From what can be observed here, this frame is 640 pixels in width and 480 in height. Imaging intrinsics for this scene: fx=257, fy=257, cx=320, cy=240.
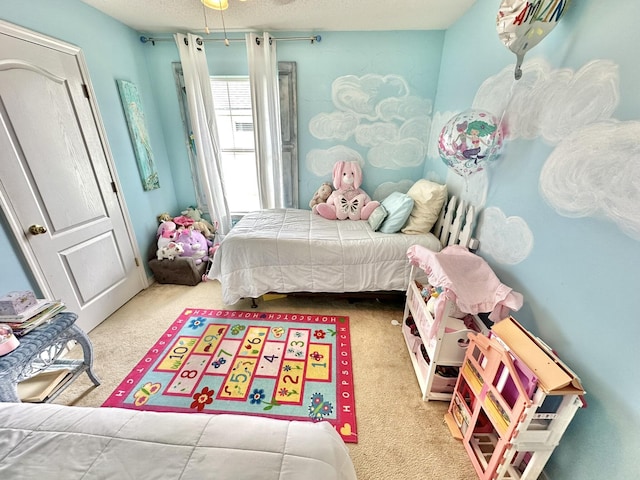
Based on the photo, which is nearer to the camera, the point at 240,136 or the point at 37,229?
the point at 37,229

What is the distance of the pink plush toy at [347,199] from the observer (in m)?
2.71

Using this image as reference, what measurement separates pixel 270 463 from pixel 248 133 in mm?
3005

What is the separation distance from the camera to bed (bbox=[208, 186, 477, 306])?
2111 mm

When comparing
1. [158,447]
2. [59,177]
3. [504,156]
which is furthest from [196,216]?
[504,156]

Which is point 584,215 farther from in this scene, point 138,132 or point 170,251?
point 138,132

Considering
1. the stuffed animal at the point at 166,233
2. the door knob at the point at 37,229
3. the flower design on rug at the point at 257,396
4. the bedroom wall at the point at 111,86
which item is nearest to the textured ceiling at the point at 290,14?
the bedroom wall at the point at 111,86

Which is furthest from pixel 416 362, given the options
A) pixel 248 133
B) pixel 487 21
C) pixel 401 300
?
pixel 248 133

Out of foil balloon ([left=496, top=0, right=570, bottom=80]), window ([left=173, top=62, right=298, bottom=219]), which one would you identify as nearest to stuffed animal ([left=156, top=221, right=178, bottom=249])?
window ([left=173, top=62, right=298, bottom=219])

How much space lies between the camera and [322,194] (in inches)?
114

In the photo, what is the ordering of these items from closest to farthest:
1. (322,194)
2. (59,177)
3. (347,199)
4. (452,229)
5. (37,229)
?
(37,229) → (59,177) → (452,229) → (347,199) → (322,194)

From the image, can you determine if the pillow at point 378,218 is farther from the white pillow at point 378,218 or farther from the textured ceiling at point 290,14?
the textured ceiling at point 290,14

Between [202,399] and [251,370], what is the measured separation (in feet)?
1.04

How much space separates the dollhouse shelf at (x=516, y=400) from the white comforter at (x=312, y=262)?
0.93 m

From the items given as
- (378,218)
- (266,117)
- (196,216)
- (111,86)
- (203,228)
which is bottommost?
(203,228)
